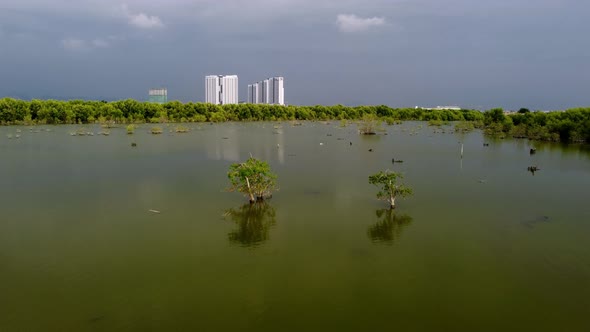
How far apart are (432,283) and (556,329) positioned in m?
1.70

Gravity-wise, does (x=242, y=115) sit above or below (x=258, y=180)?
above

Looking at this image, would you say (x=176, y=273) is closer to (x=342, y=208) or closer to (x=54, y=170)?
(x=342, y=208)

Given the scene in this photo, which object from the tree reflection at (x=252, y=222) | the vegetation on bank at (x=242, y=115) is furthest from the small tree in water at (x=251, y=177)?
the vegetation on bank at (x=242, y=115)

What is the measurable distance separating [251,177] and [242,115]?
51.5 metres

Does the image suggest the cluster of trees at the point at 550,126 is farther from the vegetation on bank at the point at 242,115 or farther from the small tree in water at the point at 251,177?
the small tree in water at the point at 251,177

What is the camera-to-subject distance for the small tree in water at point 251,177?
35.8 ft

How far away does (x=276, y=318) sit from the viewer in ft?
18.3

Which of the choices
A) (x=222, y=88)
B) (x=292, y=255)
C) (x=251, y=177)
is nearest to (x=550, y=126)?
(x=251, y=177)

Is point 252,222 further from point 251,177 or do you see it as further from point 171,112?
point 171,112

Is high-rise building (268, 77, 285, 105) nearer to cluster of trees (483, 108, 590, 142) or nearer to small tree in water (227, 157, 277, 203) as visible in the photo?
cluster of trees (483, 108, 590, 142)

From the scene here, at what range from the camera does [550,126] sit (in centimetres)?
3406

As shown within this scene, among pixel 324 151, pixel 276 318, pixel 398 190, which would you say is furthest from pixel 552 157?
pixel 276 318

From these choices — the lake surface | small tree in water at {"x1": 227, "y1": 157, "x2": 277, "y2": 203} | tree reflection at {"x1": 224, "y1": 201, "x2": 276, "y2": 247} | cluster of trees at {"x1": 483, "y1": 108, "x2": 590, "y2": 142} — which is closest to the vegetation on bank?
cluster of trees at {"x1": 483, "y1": 108, "x2": 590, "y2": 142}

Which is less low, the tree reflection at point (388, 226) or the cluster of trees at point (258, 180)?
the cluster of trees at point (258, 180)
